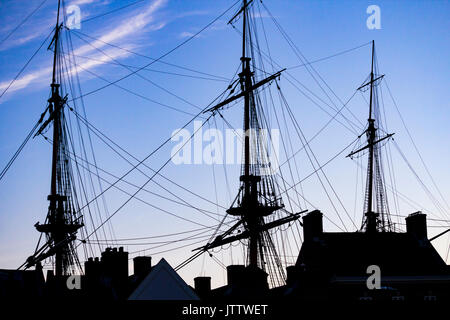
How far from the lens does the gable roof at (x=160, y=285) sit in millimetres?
40531

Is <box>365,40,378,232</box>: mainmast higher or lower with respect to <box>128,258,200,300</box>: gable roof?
higher

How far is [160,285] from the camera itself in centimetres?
4062

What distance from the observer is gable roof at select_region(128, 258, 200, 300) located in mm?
40531

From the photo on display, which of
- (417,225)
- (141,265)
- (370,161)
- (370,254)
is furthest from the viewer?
(370,161)

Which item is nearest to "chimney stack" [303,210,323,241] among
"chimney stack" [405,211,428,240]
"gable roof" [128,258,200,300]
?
"chimney stack" [405,211,428,240]

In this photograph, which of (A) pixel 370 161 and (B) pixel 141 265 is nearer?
(B) pixel 141 265

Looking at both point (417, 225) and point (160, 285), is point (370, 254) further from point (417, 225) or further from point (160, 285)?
point (160, 285)

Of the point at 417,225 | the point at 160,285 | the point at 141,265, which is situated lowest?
the point at 160,285

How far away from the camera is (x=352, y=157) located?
80.1 metres

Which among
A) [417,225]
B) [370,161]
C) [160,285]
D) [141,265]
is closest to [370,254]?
[417,225]

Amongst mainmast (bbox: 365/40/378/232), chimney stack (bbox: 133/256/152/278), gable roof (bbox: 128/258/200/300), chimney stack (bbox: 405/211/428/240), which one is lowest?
gable roof (bbox: 128/258/200/300)

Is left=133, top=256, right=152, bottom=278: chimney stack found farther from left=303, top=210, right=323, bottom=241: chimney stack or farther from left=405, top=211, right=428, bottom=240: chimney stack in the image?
left=405, top=211, right=428, bottom=240: chimney stack
